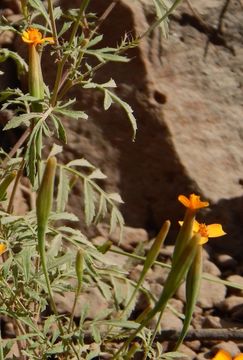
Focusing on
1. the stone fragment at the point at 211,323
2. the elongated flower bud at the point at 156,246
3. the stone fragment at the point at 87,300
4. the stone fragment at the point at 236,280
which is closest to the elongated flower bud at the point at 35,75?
the elongated flower bud at the point at 156,246

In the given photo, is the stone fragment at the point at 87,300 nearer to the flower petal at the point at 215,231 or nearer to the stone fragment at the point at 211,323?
the stone fragment at the point at 211,323

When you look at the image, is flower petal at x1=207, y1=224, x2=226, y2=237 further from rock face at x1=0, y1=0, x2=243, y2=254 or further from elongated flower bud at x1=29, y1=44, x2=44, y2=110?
rock face at x1=0, y1=0, x2=243, y2=254

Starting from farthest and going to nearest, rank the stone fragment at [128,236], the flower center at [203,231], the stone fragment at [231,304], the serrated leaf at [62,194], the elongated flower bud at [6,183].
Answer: the stone fragment at [128,236] → the stone fragment at [231,304] → the serrated leaf at [62,194] → the elongated flower bud at [6,183] → the flower center at [203,231]

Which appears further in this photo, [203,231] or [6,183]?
[6,183]

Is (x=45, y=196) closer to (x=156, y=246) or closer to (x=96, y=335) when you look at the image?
(x=156, y=246)

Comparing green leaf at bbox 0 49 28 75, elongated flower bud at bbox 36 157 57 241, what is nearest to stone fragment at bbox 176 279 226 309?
green leaf at bbox 0 49 28 75

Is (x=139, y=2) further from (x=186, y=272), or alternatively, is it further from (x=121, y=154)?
(x=186, y=272)

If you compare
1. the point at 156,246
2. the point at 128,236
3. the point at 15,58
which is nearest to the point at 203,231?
the point at 156,246

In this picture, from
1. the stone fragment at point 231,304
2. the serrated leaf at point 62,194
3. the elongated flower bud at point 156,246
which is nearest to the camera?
the elongated flower bud at point 156,246

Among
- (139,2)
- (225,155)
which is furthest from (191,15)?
(225,155)
